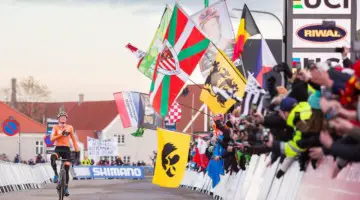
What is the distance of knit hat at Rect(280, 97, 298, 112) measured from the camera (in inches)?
470

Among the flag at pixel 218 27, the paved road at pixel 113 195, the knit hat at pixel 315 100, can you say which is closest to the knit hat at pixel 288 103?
the knit hat at pixel 315 100

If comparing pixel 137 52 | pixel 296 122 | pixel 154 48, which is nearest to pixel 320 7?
pixel 296 122

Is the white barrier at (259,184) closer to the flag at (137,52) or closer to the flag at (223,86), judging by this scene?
the flag at (223,86)

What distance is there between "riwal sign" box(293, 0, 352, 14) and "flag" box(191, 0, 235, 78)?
6.43 meters

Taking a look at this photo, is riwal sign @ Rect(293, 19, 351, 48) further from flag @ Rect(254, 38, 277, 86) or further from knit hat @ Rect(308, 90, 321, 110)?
knit hat @ Rect(308, 90, 321, 110)

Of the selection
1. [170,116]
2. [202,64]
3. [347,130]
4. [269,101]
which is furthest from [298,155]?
[170,116]

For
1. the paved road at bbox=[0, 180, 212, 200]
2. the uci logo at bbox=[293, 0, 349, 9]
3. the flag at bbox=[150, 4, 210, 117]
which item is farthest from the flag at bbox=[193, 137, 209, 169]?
the uci logo at bbox=[293, 0, 349, 9]

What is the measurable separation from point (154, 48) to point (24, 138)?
361 ft

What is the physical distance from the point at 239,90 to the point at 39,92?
12060cm

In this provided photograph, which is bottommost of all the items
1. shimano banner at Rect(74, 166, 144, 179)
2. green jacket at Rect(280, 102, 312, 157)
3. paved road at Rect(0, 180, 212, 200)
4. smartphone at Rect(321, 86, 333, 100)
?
shimano banner at Rect(74, 166, 144, 179)

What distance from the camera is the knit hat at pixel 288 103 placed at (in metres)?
11.9

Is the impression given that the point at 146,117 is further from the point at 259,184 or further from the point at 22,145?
the point at 22,145

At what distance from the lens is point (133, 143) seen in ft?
483

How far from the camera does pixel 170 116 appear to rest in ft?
150
